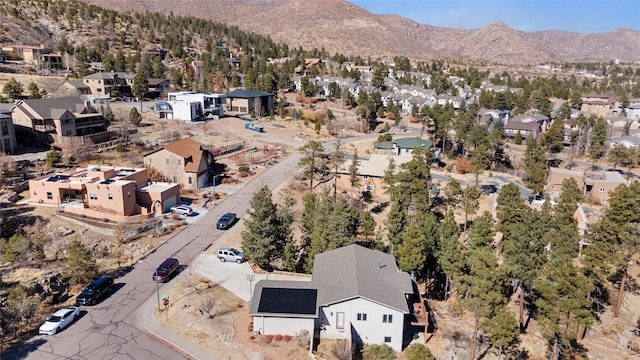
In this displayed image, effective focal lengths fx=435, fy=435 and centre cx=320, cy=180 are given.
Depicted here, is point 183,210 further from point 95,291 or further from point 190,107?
point 190,107

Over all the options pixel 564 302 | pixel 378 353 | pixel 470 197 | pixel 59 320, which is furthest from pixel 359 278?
pixel 470 197

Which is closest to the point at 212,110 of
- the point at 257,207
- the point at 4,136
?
the point at 4,136

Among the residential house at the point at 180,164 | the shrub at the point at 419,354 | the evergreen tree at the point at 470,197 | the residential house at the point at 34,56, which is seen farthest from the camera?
the residential house at the point at 34,56

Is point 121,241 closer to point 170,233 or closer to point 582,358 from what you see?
point 170,233

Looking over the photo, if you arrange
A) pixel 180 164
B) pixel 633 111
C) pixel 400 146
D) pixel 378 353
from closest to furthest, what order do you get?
1. pixel 378 353
2. pixel 180 164
3. pixel 400 146
4. pixel 633 111

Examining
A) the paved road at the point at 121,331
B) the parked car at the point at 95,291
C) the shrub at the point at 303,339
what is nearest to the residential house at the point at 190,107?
the paved road at the point at 121,331

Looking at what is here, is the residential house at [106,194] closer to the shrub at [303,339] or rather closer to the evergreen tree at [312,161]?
the evergreen tree at [312,161]
